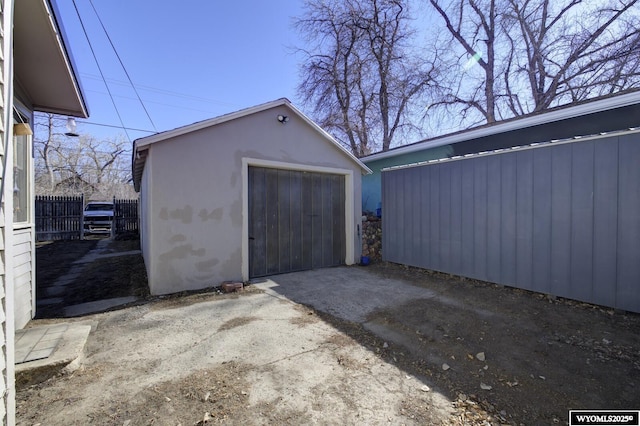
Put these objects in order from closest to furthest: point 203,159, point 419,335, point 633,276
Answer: point 419,335, point 633,276, point 203,159

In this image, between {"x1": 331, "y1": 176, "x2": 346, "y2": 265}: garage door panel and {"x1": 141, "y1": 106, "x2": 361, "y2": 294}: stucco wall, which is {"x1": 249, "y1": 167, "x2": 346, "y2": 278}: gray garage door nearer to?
{"x1": 331, "y1": 176, "x2": 346, "y2": 265}: garage door panel

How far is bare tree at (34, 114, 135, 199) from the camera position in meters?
21.0

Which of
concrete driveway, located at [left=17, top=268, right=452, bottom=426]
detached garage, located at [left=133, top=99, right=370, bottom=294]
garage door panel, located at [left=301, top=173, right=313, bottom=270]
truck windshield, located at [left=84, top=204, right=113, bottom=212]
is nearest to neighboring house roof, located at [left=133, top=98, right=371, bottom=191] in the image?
detached garage, located at [left=133, top=99, right=370, bottom=294]

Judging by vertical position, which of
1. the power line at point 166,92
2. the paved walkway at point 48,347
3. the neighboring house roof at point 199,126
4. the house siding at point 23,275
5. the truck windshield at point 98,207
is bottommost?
the paved walkway at point 48,347

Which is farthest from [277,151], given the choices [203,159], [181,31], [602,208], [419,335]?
[181,31]

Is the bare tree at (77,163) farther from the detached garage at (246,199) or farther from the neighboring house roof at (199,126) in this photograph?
the detached garage at (246,199)

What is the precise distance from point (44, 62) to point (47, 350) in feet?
9.75

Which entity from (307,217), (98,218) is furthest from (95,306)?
(98,218)

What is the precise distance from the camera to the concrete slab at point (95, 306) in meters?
3.83

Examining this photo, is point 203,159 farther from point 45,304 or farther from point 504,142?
point 504,142

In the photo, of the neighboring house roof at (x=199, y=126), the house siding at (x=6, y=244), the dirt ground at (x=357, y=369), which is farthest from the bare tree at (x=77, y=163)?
the house siding at (x=6, y=244)

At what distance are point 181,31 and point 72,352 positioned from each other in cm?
1020

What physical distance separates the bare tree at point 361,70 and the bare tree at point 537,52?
6.25ft

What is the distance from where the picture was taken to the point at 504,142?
6355mm
